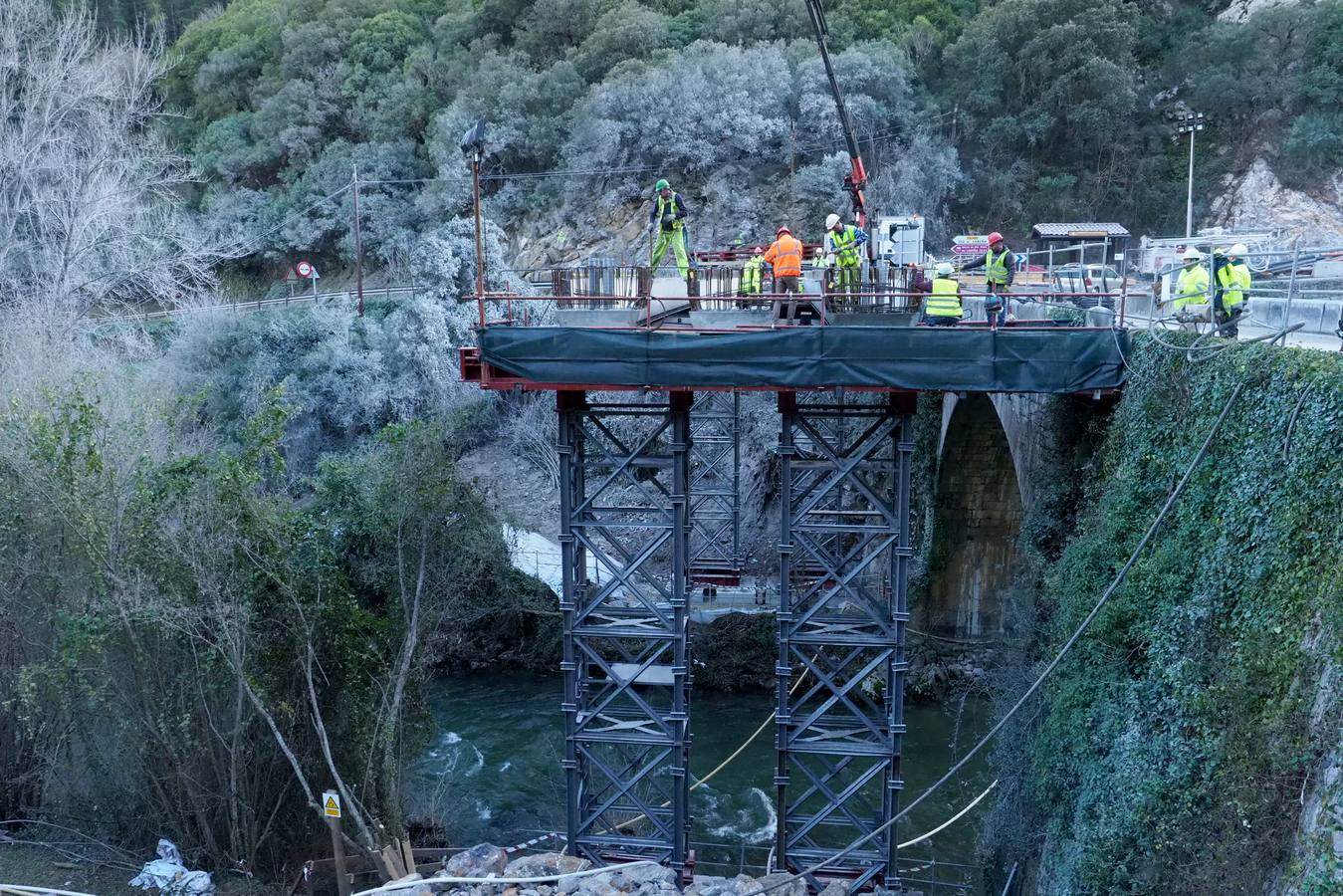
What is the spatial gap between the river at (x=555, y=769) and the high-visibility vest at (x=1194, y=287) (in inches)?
338

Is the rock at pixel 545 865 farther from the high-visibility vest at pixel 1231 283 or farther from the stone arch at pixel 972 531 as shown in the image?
the stone arch at pixel 972 531

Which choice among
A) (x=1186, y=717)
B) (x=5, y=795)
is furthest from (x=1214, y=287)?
(x=5, y=795)

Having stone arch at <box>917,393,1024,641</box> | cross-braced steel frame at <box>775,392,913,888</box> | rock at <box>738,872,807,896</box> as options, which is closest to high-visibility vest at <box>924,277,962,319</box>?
cross-braced steel frame at <box>775,392,913,888</box>

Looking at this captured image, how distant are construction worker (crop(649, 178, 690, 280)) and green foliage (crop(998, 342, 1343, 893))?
254 inches

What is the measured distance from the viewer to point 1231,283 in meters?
11.7

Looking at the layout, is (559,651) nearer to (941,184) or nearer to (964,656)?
(964,656)

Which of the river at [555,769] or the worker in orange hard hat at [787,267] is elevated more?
the worker in orange hard hat at [787,267]

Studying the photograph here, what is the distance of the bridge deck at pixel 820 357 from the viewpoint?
40.7ft

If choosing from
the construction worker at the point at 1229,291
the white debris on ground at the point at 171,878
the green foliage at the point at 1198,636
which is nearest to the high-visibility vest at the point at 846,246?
the green foliage at the point at 1198,636

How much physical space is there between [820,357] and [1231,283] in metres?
4.73

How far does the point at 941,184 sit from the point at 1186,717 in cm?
3557

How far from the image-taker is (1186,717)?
933 cm

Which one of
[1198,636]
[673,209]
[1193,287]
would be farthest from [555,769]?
[1193,287]

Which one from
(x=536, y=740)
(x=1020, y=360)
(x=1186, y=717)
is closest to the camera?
(x=1186, y=717)
